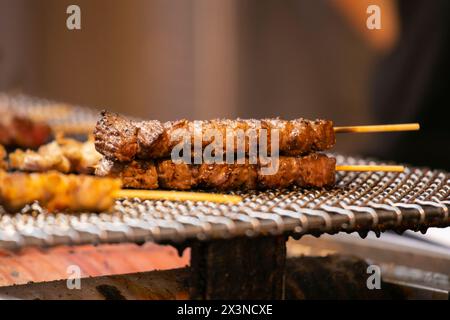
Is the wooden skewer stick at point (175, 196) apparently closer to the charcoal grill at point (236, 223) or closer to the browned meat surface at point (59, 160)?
the charcoal grill at point (236, 223)

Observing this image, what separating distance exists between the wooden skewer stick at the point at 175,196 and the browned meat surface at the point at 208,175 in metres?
0.19

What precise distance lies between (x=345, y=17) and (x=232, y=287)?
5135 millimetres

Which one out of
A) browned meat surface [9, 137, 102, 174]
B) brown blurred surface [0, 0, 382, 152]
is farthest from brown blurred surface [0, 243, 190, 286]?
brown blurred surface [0, 0, 382, 152]

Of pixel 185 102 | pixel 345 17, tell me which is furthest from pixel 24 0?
pixel 345 17

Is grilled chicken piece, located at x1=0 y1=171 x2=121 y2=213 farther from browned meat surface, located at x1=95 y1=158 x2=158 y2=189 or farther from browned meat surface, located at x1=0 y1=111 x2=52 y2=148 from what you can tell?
browned meat surface, located at x1=0 y1=111 x2=52 y2=148

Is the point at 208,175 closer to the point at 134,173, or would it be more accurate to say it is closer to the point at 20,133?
the point at 134,173

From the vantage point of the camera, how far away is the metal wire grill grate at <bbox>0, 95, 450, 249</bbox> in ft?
9.50

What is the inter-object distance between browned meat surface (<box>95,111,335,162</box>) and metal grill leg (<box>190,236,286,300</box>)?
829 mm

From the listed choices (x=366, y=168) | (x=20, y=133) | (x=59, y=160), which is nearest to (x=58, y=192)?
(x=59, y=160)

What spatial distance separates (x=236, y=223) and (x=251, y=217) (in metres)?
0.11

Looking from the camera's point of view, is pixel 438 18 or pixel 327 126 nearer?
pixel 327 126

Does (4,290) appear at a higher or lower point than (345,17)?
lower
